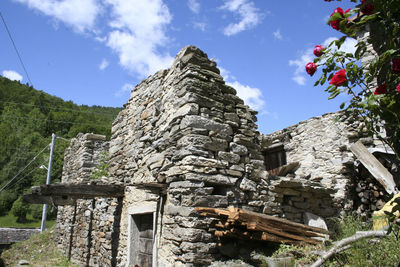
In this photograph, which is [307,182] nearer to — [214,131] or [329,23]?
[214,131]

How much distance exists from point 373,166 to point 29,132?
40.5m

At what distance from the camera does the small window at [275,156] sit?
8203mm

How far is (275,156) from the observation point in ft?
27.7

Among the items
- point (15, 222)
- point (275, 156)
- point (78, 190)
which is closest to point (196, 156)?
point (78, 190)

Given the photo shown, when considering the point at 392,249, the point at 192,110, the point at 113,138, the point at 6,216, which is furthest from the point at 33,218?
the point at 392,249

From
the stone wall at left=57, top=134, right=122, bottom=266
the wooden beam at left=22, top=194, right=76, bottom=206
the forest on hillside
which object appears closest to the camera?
the wooden beam at left=22, top=194, right=76, bottom=206

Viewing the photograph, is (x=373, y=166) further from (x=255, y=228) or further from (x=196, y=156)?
(x=196, y=156)

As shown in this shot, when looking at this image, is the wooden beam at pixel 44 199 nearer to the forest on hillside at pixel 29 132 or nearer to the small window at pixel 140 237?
the small window at pixel 140 237

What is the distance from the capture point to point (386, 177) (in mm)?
5129

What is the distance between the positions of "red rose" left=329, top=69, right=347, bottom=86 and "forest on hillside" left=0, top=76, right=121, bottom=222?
29945 mm

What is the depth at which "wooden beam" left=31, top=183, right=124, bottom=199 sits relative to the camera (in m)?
5.30

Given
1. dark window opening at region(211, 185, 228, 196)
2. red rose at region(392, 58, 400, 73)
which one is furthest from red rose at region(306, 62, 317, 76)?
dark window opening at region(211, 185, 228, 196)

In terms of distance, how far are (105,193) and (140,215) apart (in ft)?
2.72

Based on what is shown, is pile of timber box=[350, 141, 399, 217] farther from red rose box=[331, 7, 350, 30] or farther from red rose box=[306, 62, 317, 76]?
red rose box=[331, 7, 350, 30]
